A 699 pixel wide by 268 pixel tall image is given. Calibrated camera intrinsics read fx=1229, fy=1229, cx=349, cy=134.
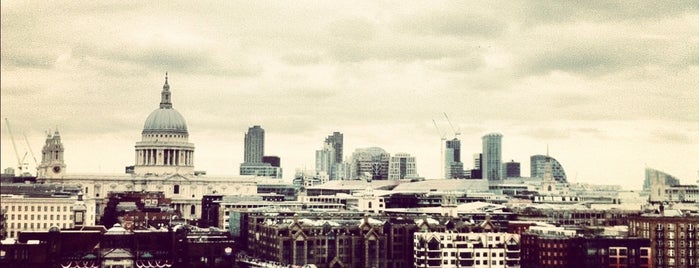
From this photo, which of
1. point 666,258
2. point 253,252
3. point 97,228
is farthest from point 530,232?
point 97,228

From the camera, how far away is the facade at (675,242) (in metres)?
142

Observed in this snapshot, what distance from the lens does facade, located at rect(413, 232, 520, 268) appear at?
141000mm

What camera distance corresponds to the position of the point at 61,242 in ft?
431

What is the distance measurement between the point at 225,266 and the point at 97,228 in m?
19.1

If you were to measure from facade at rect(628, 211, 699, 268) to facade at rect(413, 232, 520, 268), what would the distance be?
16.0 meters

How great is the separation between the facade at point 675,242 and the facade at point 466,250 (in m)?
16.0

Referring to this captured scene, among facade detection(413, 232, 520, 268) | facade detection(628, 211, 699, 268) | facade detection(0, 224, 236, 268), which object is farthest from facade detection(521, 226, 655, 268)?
facade detection(0, 224, 236, 268)

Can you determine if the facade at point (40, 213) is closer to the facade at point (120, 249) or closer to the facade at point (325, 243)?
the facade at point (120, 249)

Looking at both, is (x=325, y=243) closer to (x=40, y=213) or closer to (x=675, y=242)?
(x=40, y=213)

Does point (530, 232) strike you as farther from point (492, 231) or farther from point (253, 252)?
point (253, 252)

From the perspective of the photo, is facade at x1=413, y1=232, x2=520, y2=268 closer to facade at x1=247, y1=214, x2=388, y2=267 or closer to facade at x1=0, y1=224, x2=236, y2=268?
facade at x1=247, y1=214, x2=388, y2=267

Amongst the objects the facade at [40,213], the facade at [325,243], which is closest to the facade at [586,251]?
the facade at [325,243]

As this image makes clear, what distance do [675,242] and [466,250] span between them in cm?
2422

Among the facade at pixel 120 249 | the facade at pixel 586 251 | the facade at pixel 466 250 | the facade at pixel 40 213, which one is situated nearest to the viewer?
the facade at pixel 120 249
